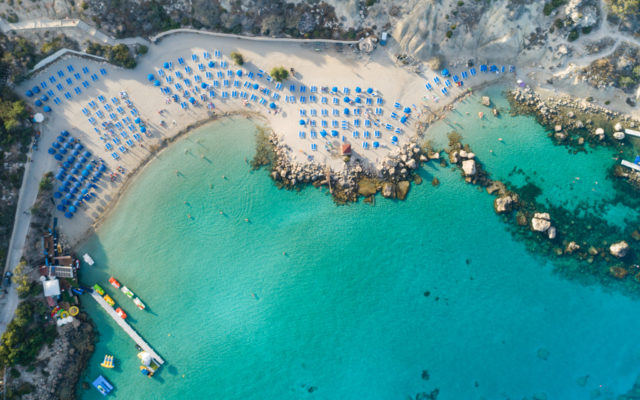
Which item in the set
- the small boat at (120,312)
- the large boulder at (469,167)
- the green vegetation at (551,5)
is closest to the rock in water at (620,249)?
the large boulder at (469,167)

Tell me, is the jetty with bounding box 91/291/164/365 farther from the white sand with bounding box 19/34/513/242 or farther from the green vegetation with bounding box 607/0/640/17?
the green vegetation with bounding box 607/0/640/17

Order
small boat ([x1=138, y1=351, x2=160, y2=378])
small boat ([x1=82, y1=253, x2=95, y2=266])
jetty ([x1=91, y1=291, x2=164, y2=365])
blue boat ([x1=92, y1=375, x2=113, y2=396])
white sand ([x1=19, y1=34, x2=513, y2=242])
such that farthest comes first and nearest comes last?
white sand ([x1=19, y1=34, x2=513, y2=242]) < small boat ([x1=82, y1=253, x2=95, y2=266]) < jetty ([x1=91, y1=291, x2=164, y2=365]) < blue boat ([x1=92, y1=375, x2=113, y2=396]) < small boat ([x1=138, y1=351, x2=160, y2=378])

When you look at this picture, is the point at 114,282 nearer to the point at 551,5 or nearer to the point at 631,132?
the point at 551,5

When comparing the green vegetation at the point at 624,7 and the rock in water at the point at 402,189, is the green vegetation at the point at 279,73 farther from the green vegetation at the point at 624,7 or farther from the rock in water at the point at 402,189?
the green vegetation at the point at 624,7

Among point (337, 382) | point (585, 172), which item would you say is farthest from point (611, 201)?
point (337, 382)

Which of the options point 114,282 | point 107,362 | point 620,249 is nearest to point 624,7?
point 620,249

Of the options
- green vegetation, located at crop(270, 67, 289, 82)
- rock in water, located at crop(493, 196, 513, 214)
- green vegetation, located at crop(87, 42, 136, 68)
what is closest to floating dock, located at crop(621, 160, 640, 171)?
rock in water, located at crop(493, 196, 513, 214)
